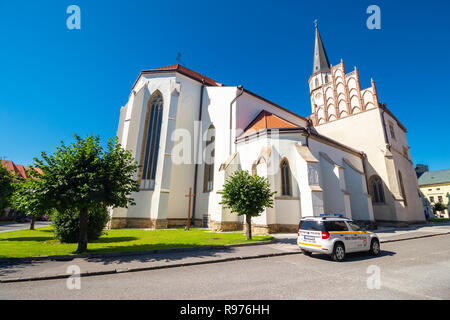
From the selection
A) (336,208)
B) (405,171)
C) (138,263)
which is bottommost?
(138,263)

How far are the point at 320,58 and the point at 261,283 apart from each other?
3697 cm

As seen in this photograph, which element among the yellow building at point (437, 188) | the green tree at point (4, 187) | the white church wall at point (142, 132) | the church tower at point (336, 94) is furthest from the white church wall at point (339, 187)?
the yellow building at point (437, 188)

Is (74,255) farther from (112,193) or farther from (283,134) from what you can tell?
(283,134)

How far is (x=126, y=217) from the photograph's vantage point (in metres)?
17.0

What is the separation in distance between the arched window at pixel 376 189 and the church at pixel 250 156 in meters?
0.10

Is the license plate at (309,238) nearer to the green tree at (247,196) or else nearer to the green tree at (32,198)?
the green tree at (247,196)

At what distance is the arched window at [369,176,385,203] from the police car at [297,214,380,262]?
18255 millimetres

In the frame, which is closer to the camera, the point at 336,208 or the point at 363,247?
the point at 363,247

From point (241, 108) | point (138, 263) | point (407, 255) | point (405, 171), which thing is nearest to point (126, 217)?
point (138, 263)

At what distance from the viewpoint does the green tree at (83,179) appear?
797cm

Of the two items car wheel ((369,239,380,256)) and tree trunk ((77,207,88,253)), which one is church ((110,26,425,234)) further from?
tree trunk ((77,207,88,253))

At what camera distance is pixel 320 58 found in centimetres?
3272

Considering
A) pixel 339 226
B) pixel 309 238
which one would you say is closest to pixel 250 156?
pixel 309 238

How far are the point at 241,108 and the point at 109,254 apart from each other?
1574 centimetres
